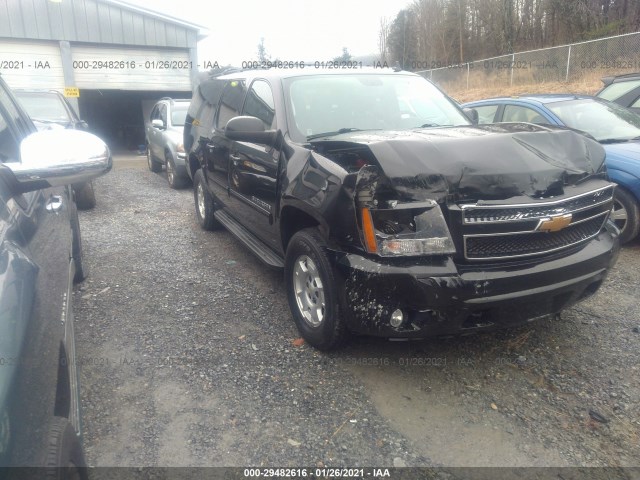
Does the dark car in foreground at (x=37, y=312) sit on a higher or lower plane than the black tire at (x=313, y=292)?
higher

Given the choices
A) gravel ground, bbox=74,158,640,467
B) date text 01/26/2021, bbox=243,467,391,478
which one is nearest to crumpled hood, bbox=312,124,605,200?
gravel ground, bbox=74,158,640,467

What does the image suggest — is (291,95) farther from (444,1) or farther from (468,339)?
(444,1)

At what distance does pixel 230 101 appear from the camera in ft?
16.5

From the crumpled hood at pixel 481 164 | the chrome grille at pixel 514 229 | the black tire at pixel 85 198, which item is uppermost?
the crumpled hood at pixel 481 164

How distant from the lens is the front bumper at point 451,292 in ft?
8.53

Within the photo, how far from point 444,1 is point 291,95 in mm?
26390

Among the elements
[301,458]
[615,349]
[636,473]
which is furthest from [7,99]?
[615,349]

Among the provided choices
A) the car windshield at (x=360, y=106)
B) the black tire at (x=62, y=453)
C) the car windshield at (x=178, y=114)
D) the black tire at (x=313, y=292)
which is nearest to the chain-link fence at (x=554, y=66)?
the car windshield at (x=178, y=114)

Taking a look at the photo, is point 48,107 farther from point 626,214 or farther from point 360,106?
point 626,214

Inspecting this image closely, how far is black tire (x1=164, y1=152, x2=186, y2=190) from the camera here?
8.91m

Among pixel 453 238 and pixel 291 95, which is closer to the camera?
pixel 453 238

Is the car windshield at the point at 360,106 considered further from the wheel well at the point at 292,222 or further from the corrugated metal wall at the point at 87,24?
the corrugated metal wall at the point at 87,24

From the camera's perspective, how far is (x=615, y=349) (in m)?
3.29

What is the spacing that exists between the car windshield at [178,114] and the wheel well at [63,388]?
8373 mm
